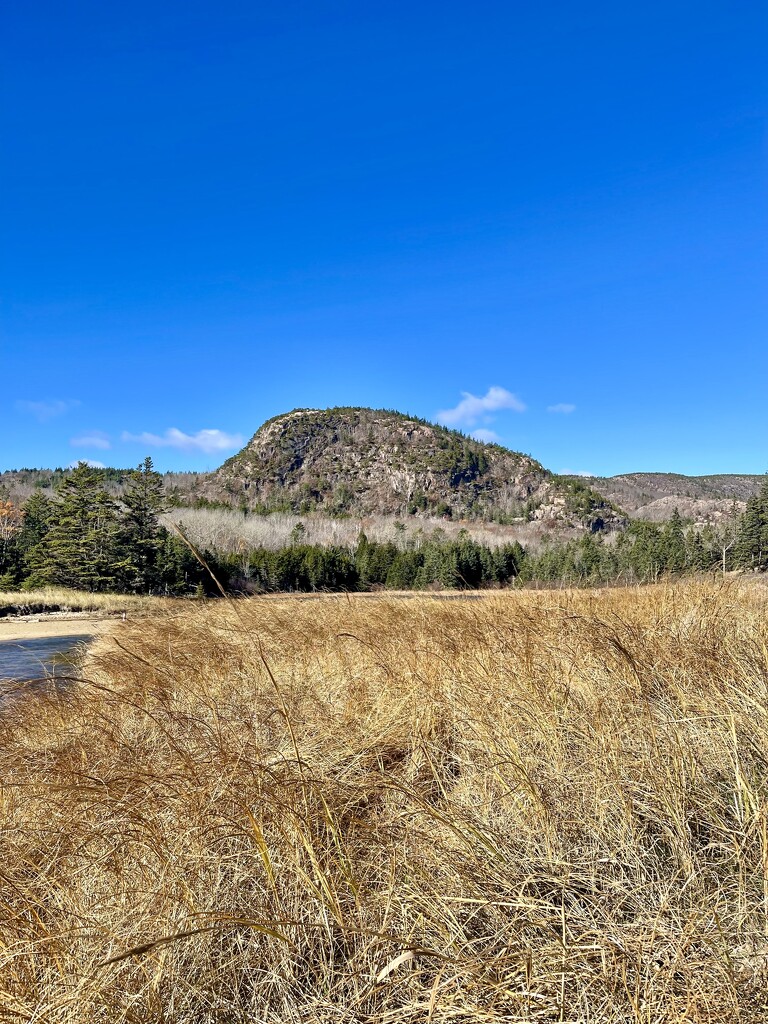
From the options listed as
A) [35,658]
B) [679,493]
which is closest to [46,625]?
[35,658]

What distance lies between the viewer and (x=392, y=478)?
17812cm

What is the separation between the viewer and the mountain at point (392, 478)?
15562 centimetres

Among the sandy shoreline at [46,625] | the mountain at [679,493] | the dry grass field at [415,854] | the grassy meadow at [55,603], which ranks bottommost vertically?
the sandy shoreline at [46,625]

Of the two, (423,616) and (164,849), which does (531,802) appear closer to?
(164,849)

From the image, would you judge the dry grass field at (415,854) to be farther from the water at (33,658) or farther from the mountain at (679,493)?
the mountain at (679,493)

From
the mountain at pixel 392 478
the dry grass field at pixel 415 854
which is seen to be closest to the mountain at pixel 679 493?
the mountain at pixel 392 478

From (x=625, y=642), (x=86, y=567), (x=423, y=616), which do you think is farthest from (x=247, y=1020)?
(x=86, y=567)

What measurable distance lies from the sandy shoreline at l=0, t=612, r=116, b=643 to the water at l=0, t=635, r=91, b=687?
0.87 m

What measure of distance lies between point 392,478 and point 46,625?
15577 centimetres

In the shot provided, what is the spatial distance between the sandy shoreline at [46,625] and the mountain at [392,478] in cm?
11469

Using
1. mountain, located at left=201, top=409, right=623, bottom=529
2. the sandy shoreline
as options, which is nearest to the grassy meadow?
the sandy shoreline

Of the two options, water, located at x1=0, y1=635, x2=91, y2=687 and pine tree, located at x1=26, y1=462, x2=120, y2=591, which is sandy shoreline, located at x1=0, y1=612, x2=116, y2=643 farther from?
pine tree, located at x1=26, y1=462, x2=120, y2=591

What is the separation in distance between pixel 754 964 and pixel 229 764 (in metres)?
1.55

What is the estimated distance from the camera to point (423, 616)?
477 centimetres
